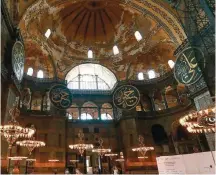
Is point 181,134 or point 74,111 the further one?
point 74,111

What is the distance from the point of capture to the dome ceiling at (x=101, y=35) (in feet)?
43.4

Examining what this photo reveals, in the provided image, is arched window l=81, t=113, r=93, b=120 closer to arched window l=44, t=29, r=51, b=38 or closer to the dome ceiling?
the dome ceiling

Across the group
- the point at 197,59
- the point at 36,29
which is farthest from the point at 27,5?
the point at 197,59

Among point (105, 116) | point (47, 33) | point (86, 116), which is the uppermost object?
point (47, 33)

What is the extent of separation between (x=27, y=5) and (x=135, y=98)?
8.45 meters

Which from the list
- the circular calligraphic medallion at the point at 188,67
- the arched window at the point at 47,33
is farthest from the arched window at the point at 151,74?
the arched window at the point at 47,33

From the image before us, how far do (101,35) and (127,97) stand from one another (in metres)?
7.03

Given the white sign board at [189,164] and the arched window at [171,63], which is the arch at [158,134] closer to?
the arched window at [171,63]

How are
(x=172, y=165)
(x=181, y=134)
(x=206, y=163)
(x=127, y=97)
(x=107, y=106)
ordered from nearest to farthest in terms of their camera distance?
(x=206, y=163) < (x=172, y=165) < (x=127, y=97) < (x=181, y=134) < (x=107, y=106)

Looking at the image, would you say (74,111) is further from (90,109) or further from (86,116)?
(90,109)

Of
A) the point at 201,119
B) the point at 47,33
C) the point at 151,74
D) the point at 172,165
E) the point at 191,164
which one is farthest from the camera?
the point at 151,74

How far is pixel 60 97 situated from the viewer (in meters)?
12.9

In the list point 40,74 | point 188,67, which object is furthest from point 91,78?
point 188,67

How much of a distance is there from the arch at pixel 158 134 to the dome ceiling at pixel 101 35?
479cm
